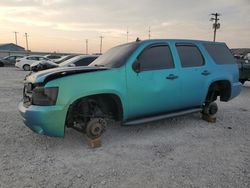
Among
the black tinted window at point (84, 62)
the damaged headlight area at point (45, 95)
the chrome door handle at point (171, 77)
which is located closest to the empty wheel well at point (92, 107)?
the damaged headlight area at point (45, 95)

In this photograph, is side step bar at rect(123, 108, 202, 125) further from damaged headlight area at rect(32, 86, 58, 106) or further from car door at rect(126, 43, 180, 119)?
damaged headlight area at rect(32, 86, 58, 106)

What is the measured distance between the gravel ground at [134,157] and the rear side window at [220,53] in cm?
154

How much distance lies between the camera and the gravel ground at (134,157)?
3.28 meters

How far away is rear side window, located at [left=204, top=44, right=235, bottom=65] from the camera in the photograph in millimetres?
5938

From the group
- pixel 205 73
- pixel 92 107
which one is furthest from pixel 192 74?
pixel 92 107

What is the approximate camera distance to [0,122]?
5629 millimetres

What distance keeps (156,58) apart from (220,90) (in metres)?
2.37

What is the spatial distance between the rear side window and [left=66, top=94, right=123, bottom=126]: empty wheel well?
9.01ft

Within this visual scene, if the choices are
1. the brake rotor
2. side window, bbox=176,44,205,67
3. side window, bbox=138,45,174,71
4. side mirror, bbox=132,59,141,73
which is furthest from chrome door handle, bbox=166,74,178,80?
the brake rotor

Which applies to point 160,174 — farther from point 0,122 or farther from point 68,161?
point 0,122

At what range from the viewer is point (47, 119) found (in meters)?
3.81

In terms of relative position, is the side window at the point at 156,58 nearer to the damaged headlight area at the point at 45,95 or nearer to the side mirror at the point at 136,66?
the side mirror at the point at 136,66

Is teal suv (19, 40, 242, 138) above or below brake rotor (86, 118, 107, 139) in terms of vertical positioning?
above

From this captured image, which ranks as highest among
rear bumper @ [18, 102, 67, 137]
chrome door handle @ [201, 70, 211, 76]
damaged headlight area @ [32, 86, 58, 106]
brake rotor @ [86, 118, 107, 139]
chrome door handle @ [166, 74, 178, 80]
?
chrome door handle @ [201, 70, 211, 76]
